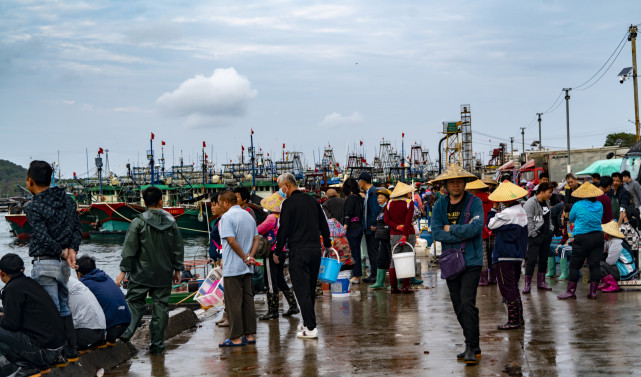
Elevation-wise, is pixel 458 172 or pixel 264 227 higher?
pixel 458 172

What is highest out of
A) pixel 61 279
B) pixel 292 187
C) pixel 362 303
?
pixel 292 187

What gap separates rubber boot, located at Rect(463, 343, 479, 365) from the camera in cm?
634

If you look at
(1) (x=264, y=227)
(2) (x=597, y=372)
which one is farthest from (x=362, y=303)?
(2) (x=597, y=372)

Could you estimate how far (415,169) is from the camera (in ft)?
356

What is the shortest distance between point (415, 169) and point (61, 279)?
341 feet

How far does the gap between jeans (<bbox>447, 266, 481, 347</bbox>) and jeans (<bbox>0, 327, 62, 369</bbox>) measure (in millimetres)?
3610

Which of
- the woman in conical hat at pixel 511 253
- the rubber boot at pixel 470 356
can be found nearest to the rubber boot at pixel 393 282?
the woman in conical hat at pixel 511 253

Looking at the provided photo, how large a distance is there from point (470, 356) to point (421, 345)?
1008 millimetres

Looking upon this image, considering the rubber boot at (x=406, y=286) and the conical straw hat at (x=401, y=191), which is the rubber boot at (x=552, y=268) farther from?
the conical straw hat at (x=401, y=191)

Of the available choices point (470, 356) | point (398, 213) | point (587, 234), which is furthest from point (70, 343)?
point (587, 234)

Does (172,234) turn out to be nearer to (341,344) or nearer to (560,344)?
(341,344)

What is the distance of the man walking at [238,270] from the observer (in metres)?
7.62

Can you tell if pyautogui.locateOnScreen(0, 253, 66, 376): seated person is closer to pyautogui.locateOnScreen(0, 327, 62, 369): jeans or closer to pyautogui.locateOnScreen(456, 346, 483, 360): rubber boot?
pyautogui.locateOnScreen(0, 327, 62, 369): jeans

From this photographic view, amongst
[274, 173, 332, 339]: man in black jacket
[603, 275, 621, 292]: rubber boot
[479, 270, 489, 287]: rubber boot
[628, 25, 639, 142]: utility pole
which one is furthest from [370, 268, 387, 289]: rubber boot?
[628, 25, 639, 142]: utility pole
